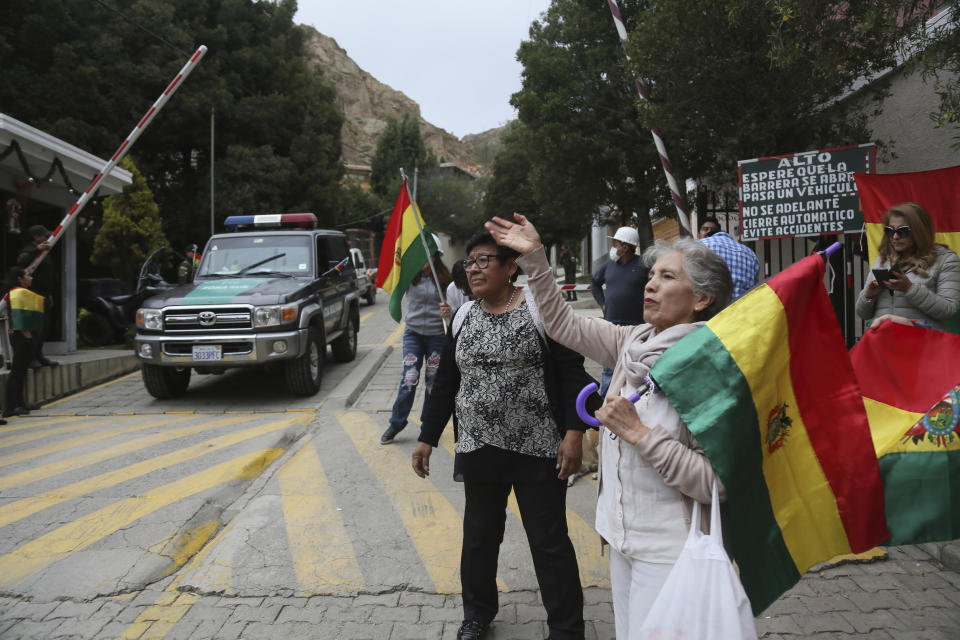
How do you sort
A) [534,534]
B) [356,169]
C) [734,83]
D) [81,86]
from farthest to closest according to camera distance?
[356,169]
[81,86]
[734,83]
[534,534]

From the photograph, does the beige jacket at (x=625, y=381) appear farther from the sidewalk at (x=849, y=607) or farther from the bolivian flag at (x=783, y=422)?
the sidewalk at (x=849, y=607)

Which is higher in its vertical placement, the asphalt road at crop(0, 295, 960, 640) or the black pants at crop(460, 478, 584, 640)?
the black pants at crop(460, 478, 584, 640)

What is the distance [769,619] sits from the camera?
3549 millimetres

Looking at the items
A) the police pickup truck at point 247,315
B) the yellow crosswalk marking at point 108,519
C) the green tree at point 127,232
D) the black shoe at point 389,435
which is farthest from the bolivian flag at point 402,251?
the green tree at point 127,232

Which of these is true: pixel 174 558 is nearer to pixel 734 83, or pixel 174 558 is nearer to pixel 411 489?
pixel 411 489

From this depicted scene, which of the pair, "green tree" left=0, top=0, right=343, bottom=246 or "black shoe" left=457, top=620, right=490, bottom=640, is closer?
"black shoe" left=457, top=620, right=490, bottom=640

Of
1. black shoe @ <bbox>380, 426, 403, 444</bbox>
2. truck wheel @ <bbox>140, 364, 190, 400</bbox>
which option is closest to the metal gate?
black shoe @ <bbox>380, 426, 403, 444</bbox>

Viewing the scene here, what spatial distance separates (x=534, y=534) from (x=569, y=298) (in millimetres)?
16927

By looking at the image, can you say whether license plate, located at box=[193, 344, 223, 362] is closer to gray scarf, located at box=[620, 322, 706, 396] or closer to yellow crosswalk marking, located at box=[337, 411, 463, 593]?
yellow crosswalk marking, located at box=[337, 411, 463, 593]

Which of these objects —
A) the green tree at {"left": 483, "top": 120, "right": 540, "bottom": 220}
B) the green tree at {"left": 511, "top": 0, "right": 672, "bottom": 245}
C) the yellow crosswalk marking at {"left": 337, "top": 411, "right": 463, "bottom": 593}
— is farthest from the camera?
the green tree at {"left": 483, "top": 120, "right": 540, "bottom": 220}

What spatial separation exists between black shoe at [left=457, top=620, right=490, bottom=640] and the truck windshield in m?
7.58

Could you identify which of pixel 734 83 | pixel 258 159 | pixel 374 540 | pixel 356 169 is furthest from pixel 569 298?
pixel 356 169

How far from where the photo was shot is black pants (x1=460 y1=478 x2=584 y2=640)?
3.13 m

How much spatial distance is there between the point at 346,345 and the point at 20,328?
189 inches
